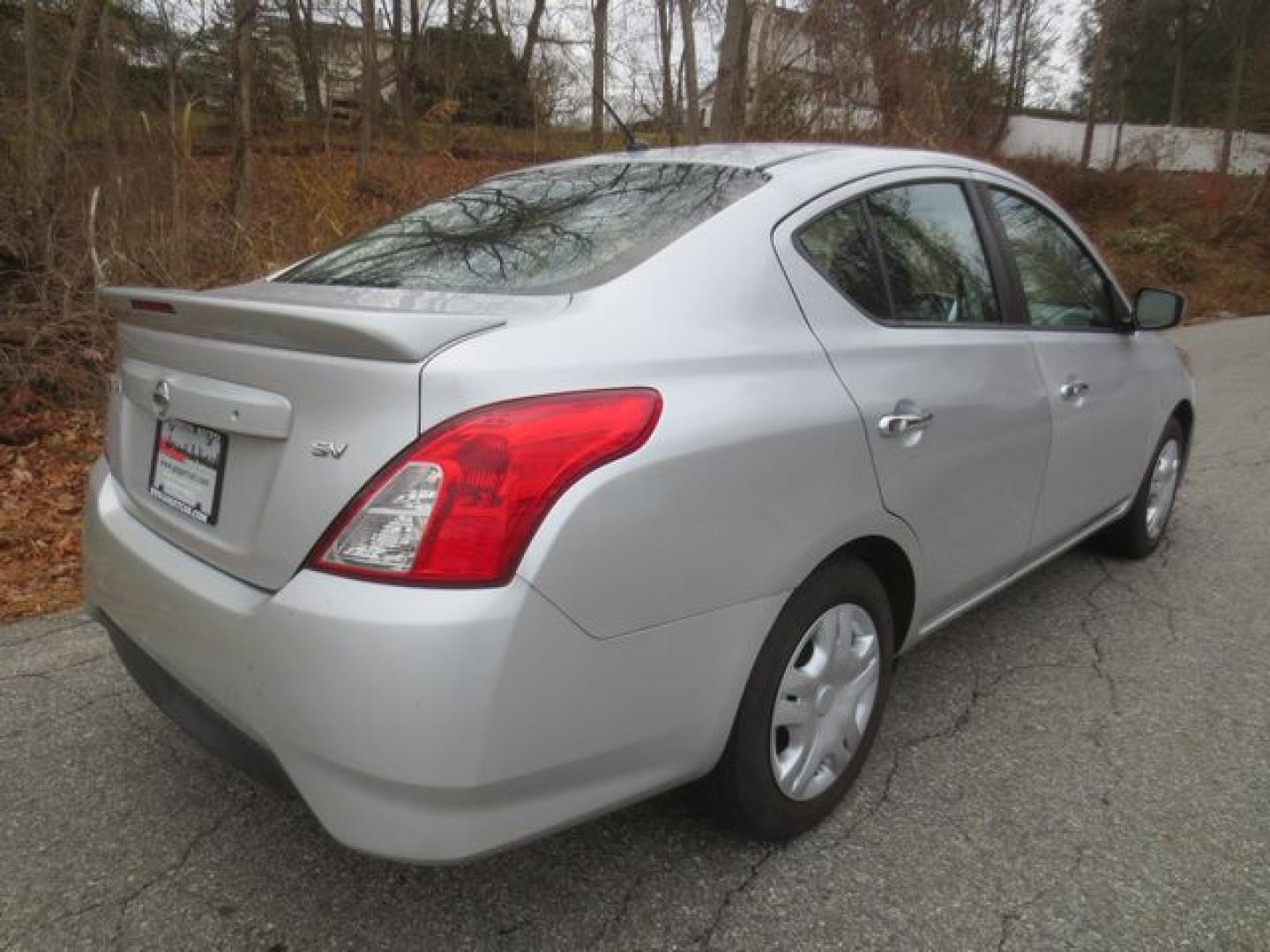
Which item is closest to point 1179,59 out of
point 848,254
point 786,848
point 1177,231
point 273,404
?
point 1177,231

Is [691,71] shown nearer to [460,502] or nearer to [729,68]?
[729,68]

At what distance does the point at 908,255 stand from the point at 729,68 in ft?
23.2

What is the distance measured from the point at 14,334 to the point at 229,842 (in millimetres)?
4825

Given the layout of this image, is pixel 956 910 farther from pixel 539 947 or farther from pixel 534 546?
pixel 534 546

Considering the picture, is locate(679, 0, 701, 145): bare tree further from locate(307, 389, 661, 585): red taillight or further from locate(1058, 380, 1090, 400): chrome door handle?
locate(307, 389, 661, 585): red taillight

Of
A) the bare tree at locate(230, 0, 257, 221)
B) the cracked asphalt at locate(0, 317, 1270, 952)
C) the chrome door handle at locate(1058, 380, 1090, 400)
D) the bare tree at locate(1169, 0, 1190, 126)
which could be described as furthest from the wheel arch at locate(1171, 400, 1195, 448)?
the bare tree at locate(1169, 0, 1190, 126)

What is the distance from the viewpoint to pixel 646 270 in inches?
75.8

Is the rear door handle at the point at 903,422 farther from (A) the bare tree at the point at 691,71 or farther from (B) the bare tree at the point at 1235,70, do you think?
(B) the bare tree at the point at 1235,70

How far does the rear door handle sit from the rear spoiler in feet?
2.71

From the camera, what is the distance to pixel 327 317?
5.37ft

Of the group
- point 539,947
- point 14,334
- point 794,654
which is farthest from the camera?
point 14,334

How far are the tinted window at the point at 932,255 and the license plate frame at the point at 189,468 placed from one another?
1.60 metres

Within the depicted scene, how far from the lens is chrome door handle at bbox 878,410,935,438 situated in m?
2.17

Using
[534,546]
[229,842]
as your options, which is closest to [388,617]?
[534,546]
